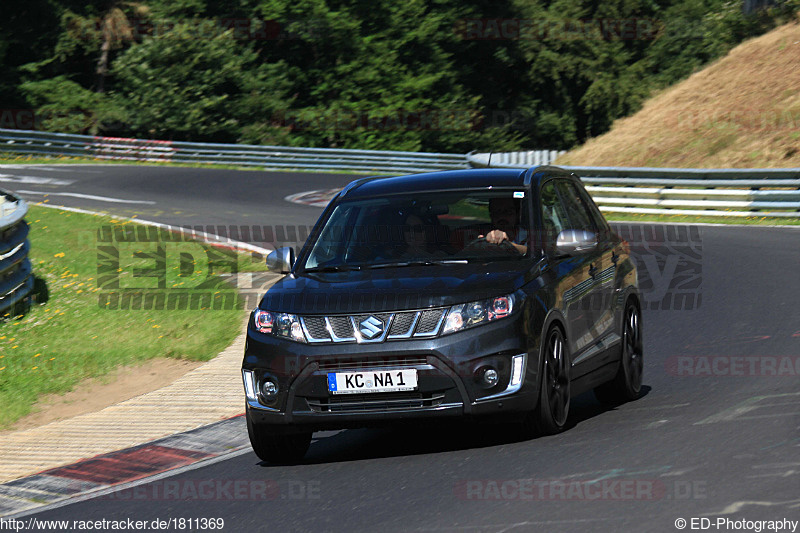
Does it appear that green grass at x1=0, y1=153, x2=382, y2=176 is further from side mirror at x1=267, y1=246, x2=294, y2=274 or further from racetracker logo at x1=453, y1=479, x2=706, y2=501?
racetracker logo at x1=453, y1=479, x2=706, y2=501

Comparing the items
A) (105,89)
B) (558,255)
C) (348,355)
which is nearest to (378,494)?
(348,355)

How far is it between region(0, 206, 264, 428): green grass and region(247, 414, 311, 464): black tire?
15.9 feet

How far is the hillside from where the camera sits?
3241 centimetres

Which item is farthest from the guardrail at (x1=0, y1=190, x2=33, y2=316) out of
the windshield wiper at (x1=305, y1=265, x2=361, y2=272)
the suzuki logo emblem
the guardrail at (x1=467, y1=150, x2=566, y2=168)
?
the guardrail at (x1=467, y1=150, x2=566, y2=168)

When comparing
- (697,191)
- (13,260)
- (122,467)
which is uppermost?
(122,467)

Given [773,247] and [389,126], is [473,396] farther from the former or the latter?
[389,126]

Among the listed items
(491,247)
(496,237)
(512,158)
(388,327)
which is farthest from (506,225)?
(512,158)

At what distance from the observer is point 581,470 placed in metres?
6.73

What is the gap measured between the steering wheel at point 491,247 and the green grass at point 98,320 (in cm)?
518

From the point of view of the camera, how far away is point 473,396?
721cm

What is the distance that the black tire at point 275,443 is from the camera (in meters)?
7.62

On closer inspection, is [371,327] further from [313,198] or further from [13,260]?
[313,198]

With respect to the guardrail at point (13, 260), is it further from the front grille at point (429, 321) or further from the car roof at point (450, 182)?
the front grille at point (429, 321)

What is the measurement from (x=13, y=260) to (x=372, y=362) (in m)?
8.84
